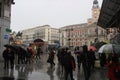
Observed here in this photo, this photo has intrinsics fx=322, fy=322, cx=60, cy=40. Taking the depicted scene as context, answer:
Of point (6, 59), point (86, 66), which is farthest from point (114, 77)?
point (6, 59)

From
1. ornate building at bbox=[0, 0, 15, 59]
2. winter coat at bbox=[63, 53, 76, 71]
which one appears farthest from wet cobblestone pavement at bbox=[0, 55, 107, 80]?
ornate building at bbox=[0, 0, 15, 59]

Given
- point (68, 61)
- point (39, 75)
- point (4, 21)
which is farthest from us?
point (4, 21)

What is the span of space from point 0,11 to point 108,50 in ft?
51.0

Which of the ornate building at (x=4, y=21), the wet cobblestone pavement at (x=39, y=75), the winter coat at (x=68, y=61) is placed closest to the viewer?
the winter coat at (x=68, y=61)

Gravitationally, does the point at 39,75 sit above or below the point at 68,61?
below

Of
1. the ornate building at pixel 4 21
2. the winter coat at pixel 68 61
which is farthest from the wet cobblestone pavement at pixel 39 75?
the ornate building at pixel 4 21

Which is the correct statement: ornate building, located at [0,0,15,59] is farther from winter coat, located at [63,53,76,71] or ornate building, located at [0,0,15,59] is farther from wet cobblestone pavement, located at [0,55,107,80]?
winter coat, located at [63,53,76,71]

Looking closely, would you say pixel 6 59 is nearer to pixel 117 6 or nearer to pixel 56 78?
pixel 56 78

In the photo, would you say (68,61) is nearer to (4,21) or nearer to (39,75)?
(39,75)

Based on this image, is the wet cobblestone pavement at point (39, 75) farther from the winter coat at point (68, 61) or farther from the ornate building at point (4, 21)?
the ornate building at point (4, 21)

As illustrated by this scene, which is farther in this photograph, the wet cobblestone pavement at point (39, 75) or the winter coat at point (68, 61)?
the wet cobblestone pavement at point (39, 75)

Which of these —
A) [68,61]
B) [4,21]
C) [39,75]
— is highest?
[4,21]

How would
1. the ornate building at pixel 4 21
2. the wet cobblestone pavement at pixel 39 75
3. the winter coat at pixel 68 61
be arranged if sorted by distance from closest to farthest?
1. the winter coat at pixel 68 61
2. the wet cobblestone pavement at pixel 39 75
3. the ornate building at pixel 4 21

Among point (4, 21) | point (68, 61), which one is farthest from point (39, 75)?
point (4, 21)
